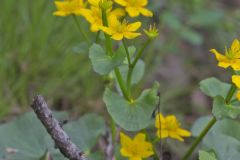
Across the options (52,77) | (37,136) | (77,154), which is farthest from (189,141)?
(77,154)

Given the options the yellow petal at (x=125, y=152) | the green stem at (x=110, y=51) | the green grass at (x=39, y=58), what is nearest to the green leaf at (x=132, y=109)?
the green stem at (x=110, y=51)

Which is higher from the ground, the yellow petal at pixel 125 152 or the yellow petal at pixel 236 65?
the yellow petal at pixel 236 65

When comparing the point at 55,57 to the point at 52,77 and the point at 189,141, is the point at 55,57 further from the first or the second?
the point at 189,141

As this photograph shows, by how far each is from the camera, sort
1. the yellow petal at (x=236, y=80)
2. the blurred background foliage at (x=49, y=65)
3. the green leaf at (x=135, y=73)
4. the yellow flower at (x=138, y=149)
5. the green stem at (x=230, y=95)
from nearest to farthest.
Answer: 1. the yellow petal at (x=236, y=80)
2. the green stem at (x=230, y=95)
3. the yellow flower at (x=138, y=149)
4. the green leaf at (x=135, y=73)
5. the blurred background foliage at (x=49, y=65)

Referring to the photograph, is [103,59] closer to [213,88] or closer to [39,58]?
[213,88]

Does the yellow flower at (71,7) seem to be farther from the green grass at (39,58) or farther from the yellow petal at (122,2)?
the green grass at (39,58)

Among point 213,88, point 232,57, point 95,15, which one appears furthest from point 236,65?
point 95,15
